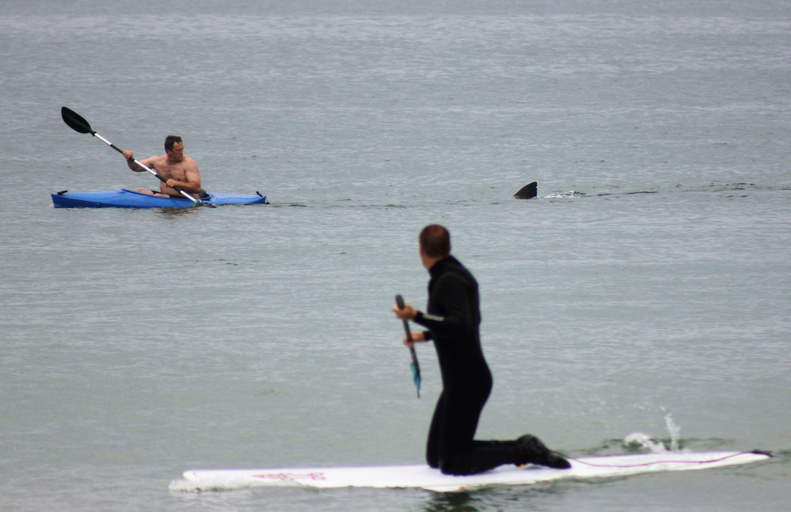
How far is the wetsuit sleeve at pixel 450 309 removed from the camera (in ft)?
16.1

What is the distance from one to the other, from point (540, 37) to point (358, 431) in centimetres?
3900

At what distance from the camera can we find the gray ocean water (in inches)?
237

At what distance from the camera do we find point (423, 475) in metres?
5.48

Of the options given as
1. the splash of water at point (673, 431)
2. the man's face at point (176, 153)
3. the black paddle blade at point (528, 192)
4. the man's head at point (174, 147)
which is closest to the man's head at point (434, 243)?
the splash of water at point (673, 431)

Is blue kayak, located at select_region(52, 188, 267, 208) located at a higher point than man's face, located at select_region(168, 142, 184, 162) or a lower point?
lower

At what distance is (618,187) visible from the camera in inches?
698

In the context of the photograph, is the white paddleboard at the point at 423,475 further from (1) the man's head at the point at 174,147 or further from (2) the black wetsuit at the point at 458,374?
(1) the man's head at the point at 174,147

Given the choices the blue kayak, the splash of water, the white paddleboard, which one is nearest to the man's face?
the blue kayak

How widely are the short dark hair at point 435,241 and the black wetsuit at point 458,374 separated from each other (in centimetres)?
6

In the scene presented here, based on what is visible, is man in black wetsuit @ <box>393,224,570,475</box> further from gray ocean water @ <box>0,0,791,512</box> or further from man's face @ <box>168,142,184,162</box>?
man's face @ <box>168,142,184,162</box>

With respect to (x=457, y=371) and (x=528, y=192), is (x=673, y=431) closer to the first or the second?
(x=457, y=371)

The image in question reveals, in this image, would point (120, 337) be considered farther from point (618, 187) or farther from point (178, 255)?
point (618, 187)

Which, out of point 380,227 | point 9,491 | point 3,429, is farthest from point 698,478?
point 380,227

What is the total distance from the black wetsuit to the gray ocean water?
211 millimetres
